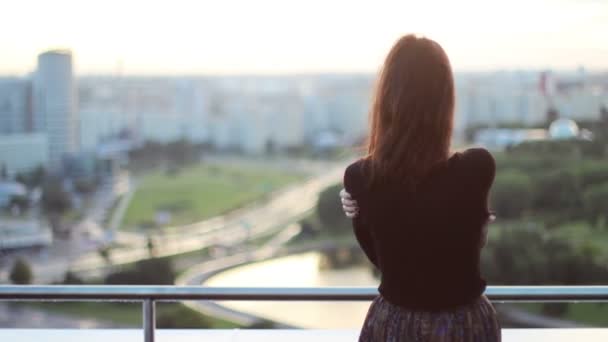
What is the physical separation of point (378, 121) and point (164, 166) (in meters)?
12.4

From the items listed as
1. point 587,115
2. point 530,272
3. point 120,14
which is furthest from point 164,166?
point 587,115

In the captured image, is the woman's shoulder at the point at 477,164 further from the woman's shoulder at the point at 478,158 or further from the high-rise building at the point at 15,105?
the high-rise building at the point at 15,105

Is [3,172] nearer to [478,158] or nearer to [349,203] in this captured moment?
[349,203]

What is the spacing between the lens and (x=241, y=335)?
2141mm

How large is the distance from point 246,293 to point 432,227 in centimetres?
64

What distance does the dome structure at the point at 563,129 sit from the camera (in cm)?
916

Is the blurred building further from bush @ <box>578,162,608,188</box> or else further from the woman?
bush @ <box>578,162,608,188</box>

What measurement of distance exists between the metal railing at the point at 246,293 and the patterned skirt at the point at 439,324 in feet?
1.34

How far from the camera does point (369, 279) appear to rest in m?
9.57

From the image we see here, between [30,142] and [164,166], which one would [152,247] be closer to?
[164,166]

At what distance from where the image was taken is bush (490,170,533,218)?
1136 cm

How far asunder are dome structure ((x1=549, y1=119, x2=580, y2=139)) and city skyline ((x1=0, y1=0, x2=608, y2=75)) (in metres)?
0.72

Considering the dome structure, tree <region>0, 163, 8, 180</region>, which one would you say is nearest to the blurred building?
tree <region>0, 163, 8, 180</region>

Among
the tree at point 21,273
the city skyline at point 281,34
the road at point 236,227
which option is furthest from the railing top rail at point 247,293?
the road at point 236,227
